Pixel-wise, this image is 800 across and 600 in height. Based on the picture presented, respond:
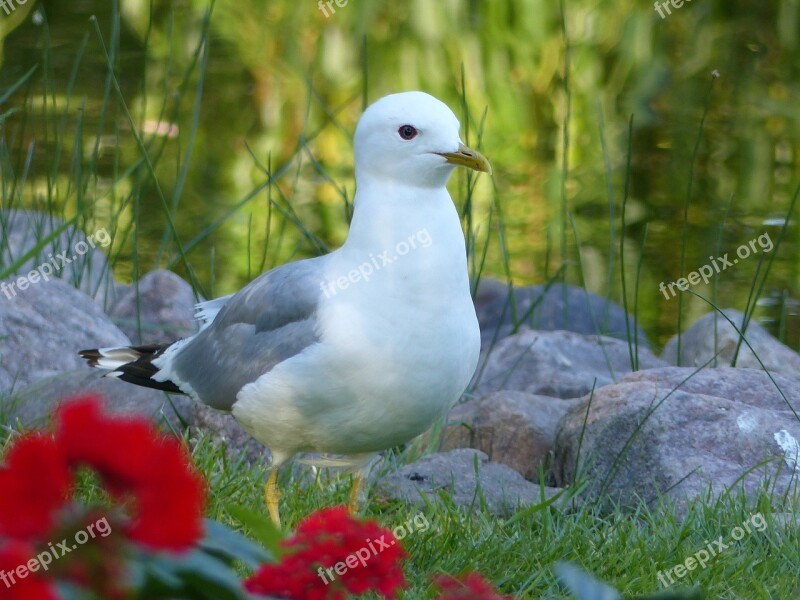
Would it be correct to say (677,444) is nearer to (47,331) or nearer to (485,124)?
(47,331)

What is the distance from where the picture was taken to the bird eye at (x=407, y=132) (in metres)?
3.35

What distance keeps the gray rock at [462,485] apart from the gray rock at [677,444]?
0.19 m

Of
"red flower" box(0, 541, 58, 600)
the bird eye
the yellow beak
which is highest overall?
the bird eye

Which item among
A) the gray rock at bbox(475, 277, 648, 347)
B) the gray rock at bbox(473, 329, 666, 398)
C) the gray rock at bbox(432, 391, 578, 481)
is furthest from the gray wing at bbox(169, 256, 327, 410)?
the gray rock at bbox(475, 277, 648, 347)

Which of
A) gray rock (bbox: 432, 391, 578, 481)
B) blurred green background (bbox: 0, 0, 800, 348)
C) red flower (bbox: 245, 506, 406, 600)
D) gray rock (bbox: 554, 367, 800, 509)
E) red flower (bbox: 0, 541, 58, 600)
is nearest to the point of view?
red flower (bbox: 0, 541, 58, 600)

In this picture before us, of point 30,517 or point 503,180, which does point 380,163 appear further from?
point 503,180

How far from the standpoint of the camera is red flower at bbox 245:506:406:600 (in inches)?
70.4

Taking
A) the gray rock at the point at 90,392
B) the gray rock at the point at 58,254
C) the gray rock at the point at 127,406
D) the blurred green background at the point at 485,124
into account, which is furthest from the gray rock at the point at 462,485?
the gray rock at the point at 58,254

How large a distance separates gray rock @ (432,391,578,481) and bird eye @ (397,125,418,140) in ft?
4.59

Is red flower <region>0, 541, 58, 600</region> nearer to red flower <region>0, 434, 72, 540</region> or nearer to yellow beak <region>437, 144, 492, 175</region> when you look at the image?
red flower <region>0, 434, 72, 540</region>

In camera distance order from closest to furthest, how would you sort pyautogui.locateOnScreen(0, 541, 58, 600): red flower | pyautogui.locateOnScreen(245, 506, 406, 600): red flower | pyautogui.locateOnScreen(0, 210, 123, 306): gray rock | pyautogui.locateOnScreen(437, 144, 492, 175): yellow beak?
pyautogui.locateOnScreen(0, 541, 58, 600): red flower < pyautogui.locateOnScreen(245, 506, 406, 600): red flower < pyautogui.locateOnScreen(437, 144, 492, 175): yellow beak < pyautogui.locateOnScreen(0, 210, 123, 306): gray rock

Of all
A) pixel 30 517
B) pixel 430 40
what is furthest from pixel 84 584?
pixel 430 40

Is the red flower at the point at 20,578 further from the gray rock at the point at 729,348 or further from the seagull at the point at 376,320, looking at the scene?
the gray rock at the point at 729,348

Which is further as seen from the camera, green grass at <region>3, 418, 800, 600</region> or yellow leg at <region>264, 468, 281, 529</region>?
yellow leg at <region>264, 468, 281, 529</region>
